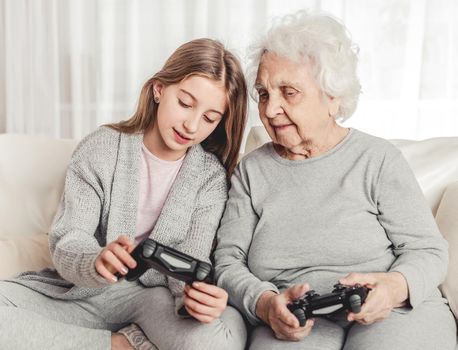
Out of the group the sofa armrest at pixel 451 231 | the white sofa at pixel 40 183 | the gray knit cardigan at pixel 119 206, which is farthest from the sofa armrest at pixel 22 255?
the sofa armrest at pixel 451 231

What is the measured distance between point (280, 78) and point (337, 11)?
40.4 inches

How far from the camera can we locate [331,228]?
65.4 inches

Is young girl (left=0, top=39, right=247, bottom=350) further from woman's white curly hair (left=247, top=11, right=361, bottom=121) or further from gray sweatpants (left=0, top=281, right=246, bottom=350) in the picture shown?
woman's white curly hair (left=247, top=11, right=361, bottom=121)

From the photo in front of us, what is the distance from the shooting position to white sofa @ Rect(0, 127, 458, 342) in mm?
1927

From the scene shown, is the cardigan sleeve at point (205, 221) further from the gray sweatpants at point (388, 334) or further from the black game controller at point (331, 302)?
the black game controller at point (331, 302)

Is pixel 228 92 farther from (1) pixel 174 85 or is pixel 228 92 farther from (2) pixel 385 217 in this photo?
(2) pixel 385 217

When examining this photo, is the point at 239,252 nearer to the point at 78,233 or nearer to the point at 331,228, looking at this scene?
the point at 331,228

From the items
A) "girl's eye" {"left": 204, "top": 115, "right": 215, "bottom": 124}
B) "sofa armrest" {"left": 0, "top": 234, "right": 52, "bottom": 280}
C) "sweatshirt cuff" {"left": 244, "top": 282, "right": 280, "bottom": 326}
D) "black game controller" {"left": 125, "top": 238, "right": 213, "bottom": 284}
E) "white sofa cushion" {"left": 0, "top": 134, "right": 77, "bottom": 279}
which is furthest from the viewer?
"white sofa cushion" {"left": 0, "top": 134, "right": 77, "bottom": 279}

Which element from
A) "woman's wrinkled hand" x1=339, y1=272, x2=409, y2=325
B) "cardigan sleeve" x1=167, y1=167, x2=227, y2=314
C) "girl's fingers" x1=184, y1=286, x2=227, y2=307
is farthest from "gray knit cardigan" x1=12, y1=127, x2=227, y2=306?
"woman's wrinkled hand" x1=339, y1=272, x2=409, y2=325

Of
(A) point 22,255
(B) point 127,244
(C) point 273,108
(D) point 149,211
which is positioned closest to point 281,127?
(C) point 273,108

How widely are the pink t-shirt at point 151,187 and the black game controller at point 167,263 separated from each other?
16.6 inches

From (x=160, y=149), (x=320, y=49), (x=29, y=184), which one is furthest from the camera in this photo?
(x=29, y=184)

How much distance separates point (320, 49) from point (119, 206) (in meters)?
0.63

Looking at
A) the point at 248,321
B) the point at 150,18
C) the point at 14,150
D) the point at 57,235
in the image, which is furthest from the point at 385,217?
the point at 150,18
